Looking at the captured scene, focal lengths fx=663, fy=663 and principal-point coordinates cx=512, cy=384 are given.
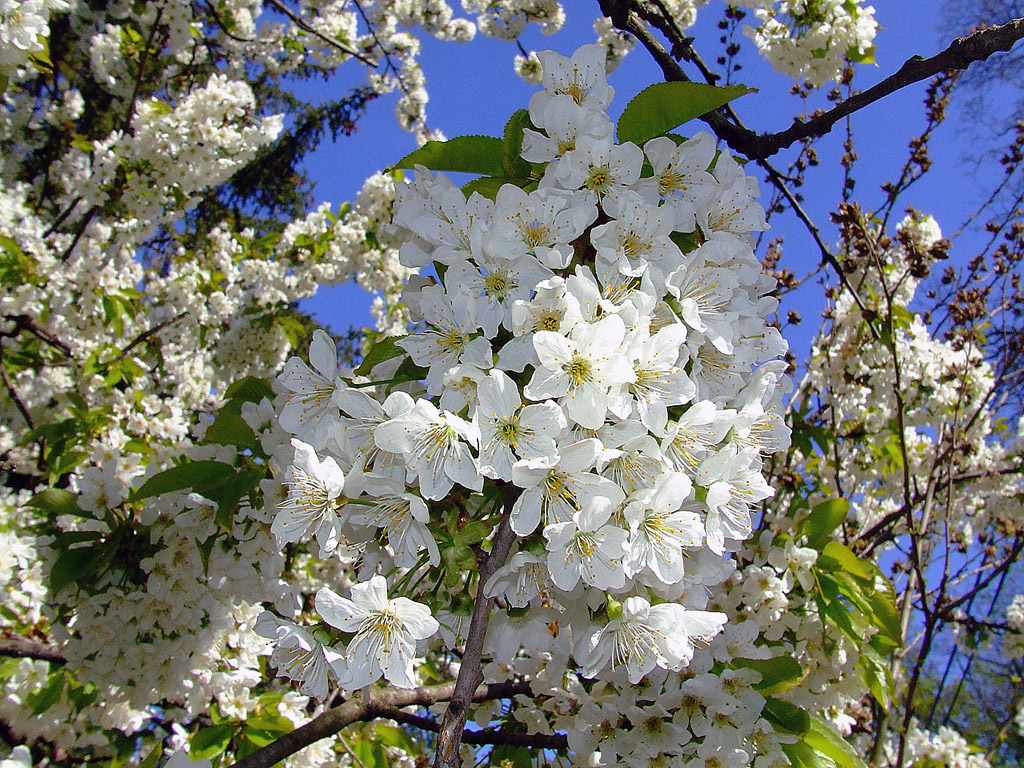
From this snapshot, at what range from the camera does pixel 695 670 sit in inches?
60.6

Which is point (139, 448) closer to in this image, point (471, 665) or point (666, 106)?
point (471, 665)

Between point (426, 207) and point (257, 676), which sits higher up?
point (426, 207)

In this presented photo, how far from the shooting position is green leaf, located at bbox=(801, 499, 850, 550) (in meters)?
1.98

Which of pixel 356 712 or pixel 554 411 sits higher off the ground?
pixel 554 411

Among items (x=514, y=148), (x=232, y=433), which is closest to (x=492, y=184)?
(x=514, y=148)

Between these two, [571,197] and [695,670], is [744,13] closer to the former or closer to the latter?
[571,197]

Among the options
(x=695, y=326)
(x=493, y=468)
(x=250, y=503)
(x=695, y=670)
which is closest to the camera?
(x=493, y=468)

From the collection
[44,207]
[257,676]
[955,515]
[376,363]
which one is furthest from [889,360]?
[44,207]

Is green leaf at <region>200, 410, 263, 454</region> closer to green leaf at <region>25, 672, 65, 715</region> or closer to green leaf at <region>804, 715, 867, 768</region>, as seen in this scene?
green leaf at <region>25, 672, 65, 715</region>

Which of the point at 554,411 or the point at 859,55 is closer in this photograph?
the point at 554,411

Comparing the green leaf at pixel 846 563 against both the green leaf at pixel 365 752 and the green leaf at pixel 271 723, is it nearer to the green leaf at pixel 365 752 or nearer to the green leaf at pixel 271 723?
the green leaf at pixel 365 752

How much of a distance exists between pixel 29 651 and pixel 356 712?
1.37 m

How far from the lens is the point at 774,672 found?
5.38ft

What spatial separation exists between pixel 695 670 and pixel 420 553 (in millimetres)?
819
